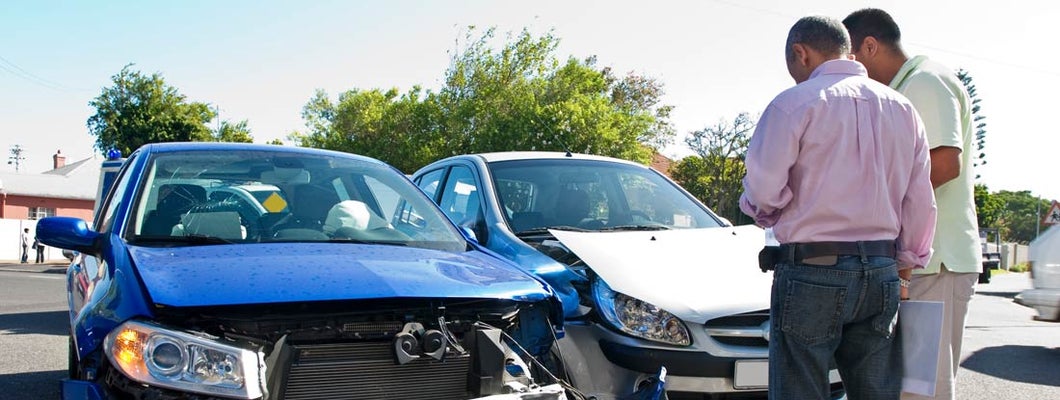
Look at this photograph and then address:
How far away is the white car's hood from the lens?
369 cm

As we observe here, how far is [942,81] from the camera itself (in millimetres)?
3092

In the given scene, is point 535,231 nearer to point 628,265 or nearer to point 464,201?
point 464,201

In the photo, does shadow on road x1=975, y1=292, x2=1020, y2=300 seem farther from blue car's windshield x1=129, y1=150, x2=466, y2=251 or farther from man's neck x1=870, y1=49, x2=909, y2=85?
blue car's windshield x1=129, y1=150, x2=466, y2=251

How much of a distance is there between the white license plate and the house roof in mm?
44217

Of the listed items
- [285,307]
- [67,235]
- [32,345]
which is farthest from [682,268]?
[32,345]

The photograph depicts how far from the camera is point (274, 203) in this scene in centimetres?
381

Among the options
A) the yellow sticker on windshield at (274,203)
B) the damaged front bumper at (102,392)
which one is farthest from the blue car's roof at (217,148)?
the damaged front bumper at (102,392)

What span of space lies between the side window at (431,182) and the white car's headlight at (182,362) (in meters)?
3.53

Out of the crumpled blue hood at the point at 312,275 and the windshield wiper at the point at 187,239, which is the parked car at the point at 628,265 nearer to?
the crumpled blue hood at the point at 312,275

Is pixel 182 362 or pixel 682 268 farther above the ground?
pixel 682 268

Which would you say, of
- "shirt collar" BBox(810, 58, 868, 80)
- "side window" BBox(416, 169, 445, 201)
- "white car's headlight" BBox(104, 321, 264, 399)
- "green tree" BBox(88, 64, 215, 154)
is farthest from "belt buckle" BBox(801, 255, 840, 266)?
"green tree" BBox(88, 64, 215, 154)

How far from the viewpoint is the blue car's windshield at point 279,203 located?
3418mm

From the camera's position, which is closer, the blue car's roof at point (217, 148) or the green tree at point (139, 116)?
the blue car's roof at point (217, 148)

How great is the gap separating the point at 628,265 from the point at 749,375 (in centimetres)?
78
